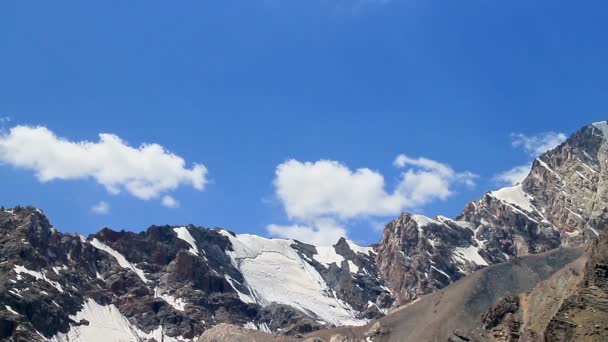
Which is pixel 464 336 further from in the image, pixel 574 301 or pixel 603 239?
pixel 574 301

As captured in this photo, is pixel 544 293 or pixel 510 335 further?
pixel 544 293

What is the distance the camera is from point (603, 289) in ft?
265

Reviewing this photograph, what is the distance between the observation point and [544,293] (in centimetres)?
16250

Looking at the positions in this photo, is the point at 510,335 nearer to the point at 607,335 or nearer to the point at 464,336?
the point at 464,336

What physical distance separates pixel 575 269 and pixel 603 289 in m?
97.4

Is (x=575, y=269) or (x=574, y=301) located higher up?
(x=575, y=269)

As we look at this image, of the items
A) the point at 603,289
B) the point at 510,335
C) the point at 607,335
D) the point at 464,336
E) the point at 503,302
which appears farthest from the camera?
the point at 464,336

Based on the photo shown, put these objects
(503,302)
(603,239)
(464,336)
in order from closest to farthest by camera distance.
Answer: (603,239), (503,302), (464,336)

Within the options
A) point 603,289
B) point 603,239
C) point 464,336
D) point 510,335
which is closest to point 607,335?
point 603,289

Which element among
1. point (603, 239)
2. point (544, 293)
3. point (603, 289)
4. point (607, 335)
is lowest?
point (607, 335)

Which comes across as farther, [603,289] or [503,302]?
[503,302]

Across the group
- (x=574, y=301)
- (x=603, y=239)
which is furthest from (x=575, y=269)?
(x=574, y=301)

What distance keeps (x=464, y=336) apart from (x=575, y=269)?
89.4 feet

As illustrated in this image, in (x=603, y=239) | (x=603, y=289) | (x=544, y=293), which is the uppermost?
(x=544, y=293)
